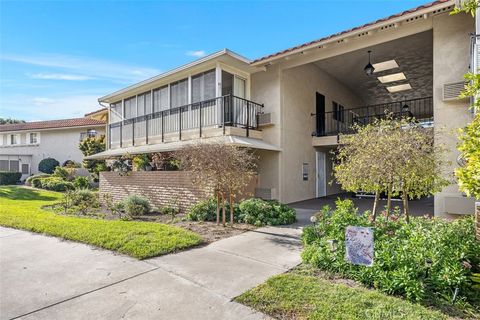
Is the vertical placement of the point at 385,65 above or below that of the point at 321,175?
above

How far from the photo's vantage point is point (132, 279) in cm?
458

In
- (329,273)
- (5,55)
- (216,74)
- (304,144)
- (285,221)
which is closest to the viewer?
(329,273)

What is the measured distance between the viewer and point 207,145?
8.81m

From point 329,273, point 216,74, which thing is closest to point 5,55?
point 216,74

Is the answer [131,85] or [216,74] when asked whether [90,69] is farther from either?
[216,74]

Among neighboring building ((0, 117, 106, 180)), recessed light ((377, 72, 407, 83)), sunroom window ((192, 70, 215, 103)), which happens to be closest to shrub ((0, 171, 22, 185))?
neighboring building ((0, 117, 106, 180))

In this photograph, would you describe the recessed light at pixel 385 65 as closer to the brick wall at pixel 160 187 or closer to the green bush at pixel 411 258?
the brick wall at pixel 160 187

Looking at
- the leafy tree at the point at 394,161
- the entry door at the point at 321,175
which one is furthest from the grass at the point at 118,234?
the entry door at the point at 321,175

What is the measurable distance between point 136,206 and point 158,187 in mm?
1749

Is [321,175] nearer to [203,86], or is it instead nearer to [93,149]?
[203,86]

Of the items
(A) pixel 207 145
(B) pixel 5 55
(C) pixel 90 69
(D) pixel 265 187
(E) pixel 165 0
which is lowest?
(D) pixel 265 187

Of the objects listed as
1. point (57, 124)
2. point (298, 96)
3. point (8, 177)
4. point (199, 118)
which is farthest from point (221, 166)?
point (57, 124)

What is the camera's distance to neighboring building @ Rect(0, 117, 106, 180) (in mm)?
29625

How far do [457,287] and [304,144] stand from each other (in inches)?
436
